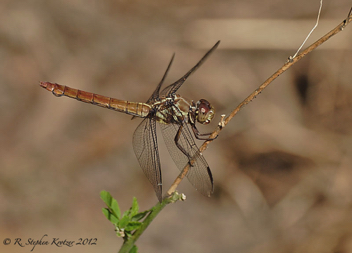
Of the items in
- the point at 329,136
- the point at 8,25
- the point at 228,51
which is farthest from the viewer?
the point at 228,51

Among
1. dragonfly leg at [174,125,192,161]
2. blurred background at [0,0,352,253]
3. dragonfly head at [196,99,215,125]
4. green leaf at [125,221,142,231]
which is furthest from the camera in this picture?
blurred background at [0,0,352,253]

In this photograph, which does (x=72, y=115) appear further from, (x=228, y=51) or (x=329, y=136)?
(x=329, y=136)

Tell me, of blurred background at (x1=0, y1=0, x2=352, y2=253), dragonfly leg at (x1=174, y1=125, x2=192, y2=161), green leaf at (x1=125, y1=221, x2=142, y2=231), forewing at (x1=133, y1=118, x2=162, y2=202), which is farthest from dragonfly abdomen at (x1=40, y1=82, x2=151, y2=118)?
blurred background at (x1=0, y1=0, x2=352, y2=253)

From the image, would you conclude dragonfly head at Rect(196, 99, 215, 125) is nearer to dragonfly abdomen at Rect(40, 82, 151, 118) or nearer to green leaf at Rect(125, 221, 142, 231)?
dragonfly abdomen at Rect(40, 82, 151, 118)

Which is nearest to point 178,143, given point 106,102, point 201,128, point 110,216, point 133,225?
point 106,102

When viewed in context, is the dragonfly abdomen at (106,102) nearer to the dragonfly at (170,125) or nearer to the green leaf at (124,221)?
the dragonfly at (170,125)

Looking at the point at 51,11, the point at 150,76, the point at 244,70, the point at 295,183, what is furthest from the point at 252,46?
the point at 51,11

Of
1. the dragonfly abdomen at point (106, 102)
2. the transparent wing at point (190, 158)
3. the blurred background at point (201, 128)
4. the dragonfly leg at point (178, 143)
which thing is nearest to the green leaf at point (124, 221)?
the transparent wing at point (190, 158)
